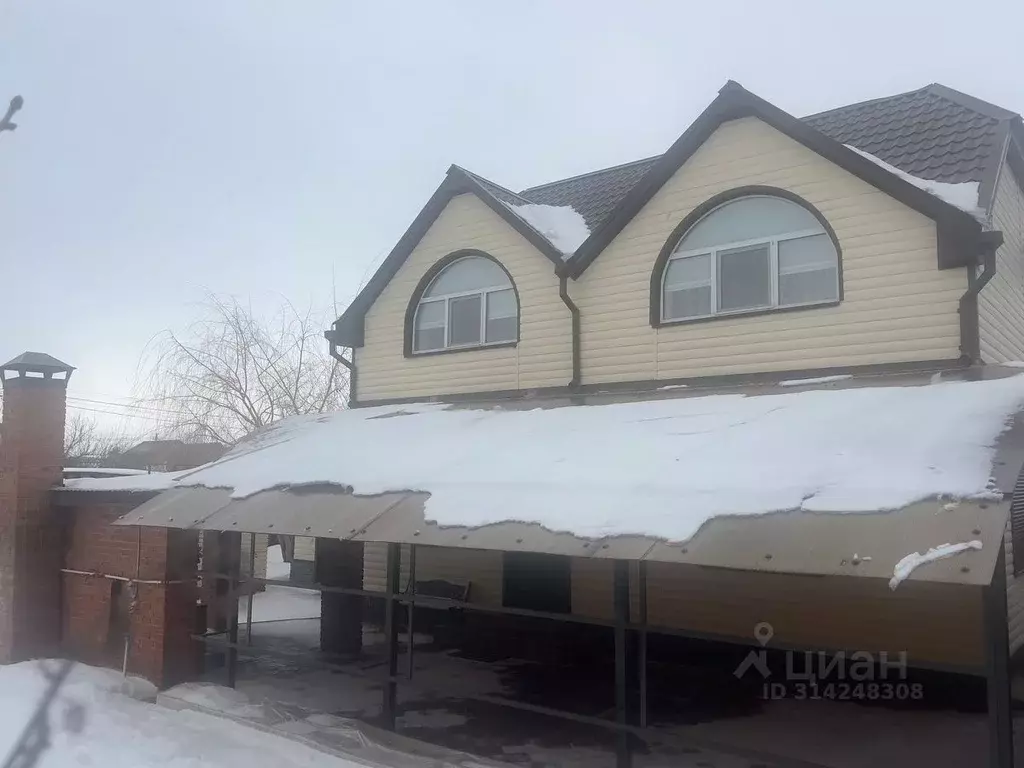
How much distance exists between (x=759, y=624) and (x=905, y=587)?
1629 millimetres

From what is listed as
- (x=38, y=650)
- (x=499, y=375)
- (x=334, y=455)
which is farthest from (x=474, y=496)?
(x=38, y=650)

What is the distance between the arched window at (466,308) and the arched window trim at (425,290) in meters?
0.02

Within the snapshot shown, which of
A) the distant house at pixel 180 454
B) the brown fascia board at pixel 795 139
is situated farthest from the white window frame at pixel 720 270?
the distant house at pixel 180 454

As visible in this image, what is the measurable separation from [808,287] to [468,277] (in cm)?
456

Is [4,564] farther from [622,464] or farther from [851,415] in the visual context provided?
[851,415]

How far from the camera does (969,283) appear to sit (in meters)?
7.45

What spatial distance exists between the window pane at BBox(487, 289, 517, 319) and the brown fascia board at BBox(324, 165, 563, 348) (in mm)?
815

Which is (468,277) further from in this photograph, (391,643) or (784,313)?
(391,643)

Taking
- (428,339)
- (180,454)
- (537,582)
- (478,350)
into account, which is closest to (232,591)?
(537,582)

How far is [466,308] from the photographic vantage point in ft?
36.3

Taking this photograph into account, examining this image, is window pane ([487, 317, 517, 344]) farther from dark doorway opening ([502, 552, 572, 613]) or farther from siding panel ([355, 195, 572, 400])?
dark doorway opening ([502, 552, 572, 613])

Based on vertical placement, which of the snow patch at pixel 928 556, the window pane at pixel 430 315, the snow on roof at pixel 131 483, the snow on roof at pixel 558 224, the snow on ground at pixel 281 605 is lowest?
the snow on ground at pixel 281 605

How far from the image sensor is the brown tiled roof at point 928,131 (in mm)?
8250

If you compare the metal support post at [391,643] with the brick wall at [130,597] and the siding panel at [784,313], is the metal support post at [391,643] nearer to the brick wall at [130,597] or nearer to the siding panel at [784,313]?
the brick wall at [130,597]
